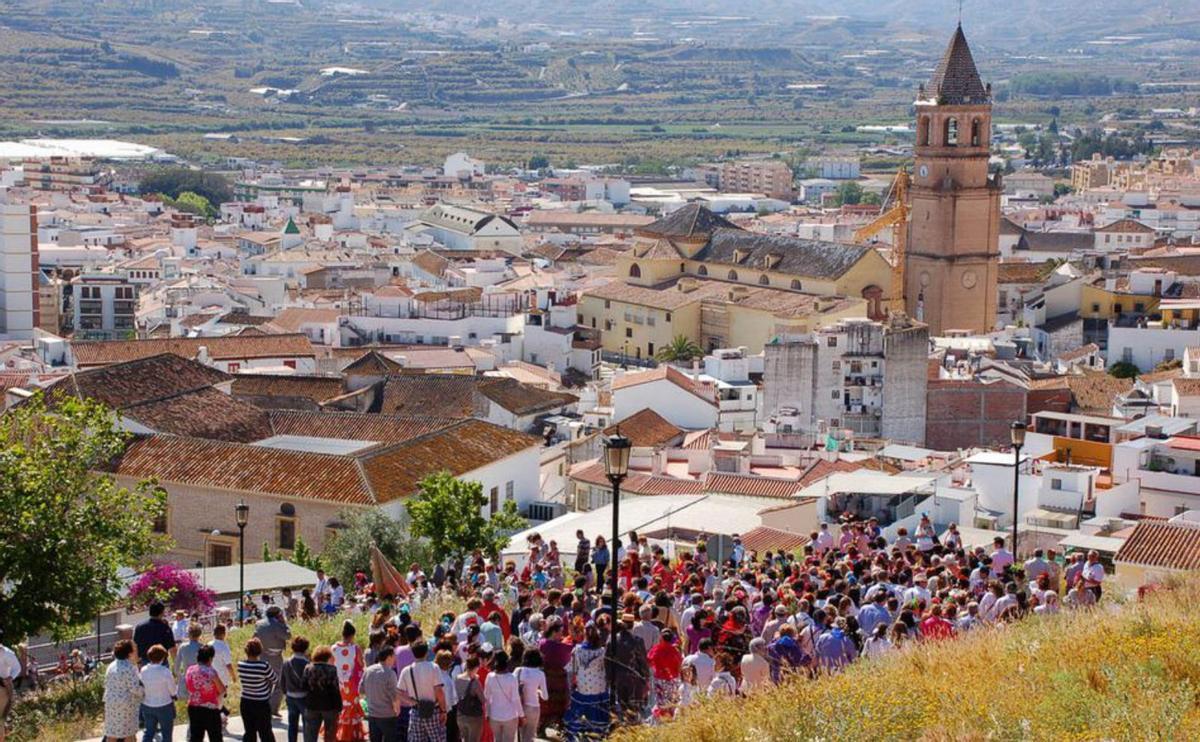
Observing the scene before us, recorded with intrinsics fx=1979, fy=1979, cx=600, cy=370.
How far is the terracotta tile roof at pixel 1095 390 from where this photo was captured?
40.4 metres

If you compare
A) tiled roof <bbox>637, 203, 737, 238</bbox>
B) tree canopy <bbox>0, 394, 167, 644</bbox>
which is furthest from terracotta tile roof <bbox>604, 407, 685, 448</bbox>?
tiled roof <bbox>637, 203, 737, 238</bbox>

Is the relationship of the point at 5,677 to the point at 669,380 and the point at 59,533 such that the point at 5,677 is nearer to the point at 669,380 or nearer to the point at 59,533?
the point at 59,533

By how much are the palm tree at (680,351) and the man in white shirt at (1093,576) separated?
37897 mm

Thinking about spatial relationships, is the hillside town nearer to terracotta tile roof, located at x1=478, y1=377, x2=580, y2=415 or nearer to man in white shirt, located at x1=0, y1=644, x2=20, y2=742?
terracotta tile roof, located at x1=478, y1=377, x2=580, y2=415

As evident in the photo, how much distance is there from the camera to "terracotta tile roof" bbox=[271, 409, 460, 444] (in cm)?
3027

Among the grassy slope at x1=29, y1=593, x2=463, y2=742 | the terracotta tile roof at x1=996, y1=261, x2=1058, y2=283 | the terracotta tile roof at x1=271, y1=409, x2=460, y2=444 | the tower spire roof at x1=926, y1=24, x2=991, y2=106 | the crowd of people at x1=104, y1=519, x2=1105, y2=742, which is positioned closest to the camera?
the crowd of people at x1=104, y1=519, x2=1105, y2=742

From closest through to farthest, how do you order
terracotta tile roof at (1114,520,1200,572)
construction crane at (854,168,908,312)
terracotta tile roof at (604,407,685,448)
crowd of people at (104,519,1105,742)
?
crowd of people at (104,519,1105,742)
terracotta tile roof at (1114,520,1200,572)
terracotta tile roof at (604,407,685,448)
construction crane at (854,168,908,312)

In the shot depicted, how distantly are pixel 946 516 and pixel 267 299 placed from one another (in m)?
41.1

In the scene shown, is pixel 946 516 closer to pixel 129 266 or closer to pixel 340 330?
pixel 340 330

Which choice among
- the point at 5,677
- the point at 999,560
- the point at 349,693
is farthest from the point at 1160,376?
the point at 5,677

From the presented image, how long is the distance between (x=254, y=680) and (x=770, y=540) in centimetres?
1197

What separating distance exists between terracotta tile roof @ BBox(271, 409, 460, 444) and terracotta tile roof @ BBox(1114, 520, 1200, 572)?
1162cm

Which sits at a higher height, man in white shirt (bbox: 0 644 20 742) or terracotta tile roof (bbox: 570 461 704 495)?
man in white shirt (bbox: 0 644 20 742)

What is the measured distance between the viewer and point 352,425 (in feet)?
101
